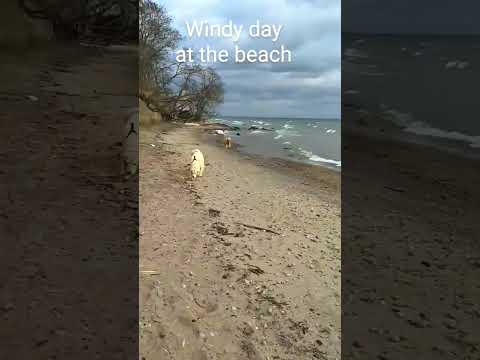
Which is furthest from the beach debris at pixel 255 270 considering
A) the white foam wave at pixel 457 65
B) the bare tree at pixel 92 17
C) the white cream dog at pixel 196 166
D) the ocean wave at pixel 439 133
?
the white foam wave at pixel 457 65

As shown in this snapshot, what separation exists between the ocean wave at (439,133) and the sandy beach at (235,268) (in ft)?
11.6

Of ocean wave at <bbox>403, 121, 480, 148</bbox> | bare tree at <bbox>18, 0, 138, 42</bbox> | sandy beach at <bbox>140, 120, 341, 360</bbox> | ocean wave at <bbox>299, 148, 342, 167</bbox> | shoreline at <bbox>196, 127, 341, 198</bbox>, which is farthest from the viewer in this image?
bare tree at <bbox>18, 0, 138, 42</bbox>

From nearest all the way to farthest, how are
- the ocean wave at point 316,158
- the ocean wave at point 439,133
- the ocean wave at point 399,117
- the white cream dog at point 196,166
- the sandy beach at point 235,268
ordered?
the sandy beach at point 235,268
the white cream dog at point 196,166
the ocean wave at point 316,158
the ocean wave at point 439,133
the ocean wave at point 399,117

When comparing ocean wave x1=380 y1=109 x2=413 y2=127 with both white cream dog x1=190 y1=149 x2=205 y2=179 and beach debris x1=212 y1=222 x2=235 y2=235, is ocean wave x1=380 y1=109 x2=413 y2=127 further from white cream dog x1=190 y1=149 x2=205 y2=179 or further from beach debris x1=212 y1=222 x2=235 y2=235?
beach debris x1=212 y1=222 x2=235 y2=235

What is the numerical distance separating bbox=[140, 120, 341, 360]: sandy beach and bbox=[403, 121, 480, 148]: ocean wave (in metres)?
3.53

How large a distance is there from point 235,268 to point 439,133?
5719 millimetres

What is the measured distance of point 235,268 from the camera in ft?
6.86

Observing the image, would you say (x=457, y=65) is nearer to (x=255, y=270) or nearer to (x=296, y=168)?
(x=296, y=168)

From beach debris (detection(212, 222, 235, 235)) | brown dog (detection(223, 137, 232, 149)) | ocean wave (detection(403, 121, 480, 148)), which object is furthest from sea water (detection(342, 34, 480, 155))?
beach debris (detection(212, 222, 235, 235))

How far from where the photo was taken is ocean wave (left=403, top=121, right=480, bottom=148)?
5.88 meters

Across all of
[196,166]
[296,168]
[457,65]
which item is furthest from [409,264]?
[457,65]

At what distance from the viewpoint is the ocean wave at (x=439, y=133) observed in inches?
232

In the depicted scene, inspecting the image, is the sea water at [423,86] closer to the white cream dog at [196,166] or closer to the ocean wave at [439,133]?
the ocean wave at [439,133]

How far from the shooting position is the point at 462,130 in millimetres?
6211
